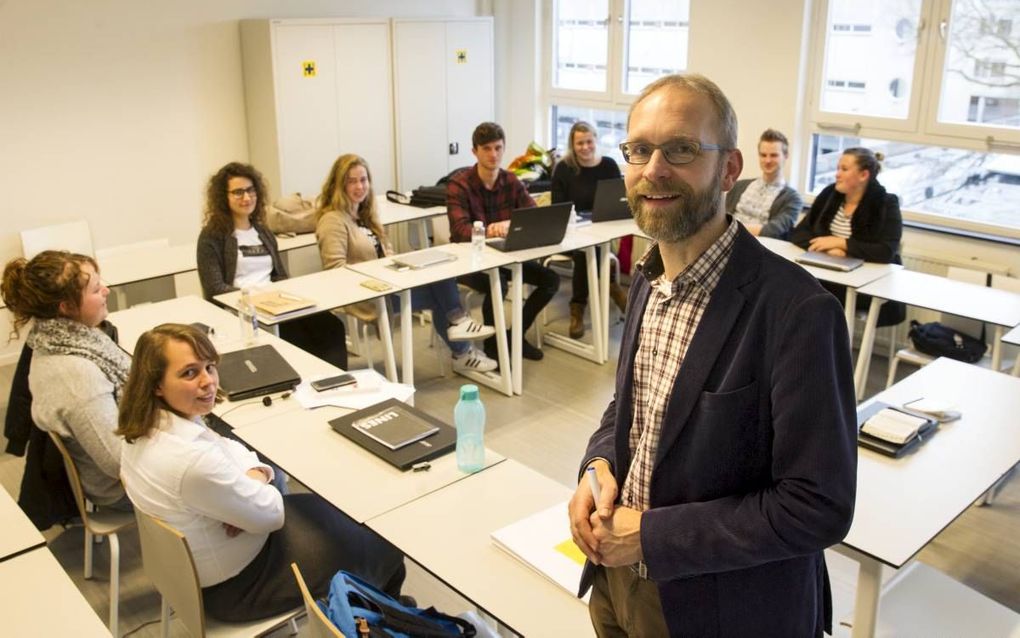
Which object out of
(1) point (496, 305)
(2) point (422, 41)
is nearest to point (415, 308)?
(1) point (496, 305)

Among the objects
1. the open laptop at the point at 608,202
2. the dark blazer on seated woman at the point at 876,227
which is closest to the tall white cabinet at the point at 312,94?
the open laptop at the point at 608,202

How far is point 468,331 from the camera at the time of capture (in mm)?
5176

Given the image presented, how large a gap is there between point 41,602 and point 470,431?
1144 mm

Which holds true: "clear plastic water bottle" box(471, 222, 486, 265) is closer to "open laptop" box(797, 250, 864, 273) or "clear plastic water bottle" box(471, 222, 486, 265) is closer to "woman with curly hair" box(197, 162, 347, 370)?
"woman with curly hair" box(197, 162, 347, 370)

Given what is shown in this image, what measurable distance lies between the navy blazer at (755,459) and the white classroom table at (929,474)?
2.50 feet

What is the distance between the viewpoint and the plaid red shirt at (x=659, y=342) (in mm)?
1569

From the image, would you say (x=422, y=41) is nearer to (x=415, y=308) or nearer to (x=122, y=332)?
(x=415, y=308)

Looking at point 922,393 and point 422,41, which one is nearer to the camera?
point 922,393

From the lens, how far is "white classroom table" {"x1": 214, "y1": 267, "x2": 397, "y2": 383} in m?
4.19

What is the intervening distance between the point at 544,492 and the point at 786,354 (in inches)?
49.1

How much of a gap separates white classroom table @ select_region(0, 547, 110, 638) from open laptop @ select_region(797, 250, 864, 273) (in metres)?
3.81

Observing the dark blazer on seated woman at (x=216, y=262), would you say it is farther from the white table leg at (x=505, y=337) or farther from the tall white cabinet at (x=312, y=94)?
the tall white cabinet at (x=312, y=94)

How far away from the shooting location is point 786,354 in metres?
1.40

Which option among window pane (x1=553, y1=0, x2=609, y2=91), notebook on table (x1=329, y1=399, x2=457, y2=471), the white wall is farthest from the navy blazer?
window pane (x1=553, y1=0, x2=609, y2=91)
